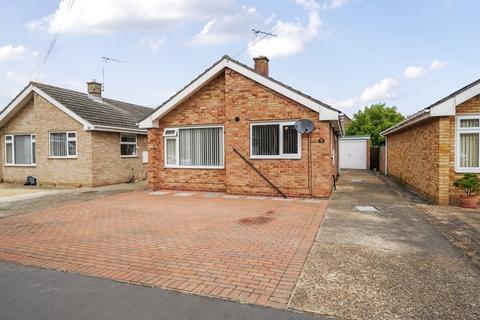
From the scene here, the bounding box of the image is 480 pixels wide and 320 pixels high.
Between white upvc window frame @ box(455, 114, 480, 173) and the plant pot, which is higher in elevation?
white upvc window frame @ box(455, 114, 480, 173)

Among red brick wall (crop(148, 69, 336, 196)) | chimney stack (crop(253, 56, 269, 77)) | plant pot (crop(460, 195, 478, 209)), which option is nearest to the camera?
plant pot (crop(460, 195, 478, 209))

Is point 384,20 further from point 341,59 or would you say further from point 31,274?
point 31,274

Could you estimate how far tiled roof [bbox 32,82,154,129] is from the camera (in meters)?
17.0

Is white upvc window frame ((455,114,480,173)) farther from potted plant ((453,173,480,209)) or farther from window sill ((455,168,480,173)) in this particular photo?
potted plant ((453,173,480,209))

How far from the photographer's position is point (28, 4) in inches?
452

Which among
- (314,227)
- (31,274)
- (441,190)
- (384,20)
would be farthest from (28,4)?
(441,190)

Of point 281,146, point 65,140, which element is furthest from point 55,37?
point 281,146

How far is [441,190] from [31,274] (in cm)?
1033

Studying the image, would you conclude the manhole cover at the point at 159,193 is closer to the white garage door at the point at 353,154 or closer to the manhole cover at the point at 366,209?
the manhole cover at the point at 366,209

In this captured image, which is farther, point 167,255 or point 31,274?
point 167,255

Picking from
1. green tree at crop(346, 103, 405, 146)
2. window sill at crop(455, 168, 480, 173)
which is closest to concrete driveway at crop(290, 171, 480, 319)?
window sill at crop(455, 168, 480, 173)

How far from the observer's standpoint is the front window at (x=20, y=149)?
60.7 ft

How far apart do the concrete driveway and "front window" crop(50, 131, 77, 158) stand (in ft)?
44.9

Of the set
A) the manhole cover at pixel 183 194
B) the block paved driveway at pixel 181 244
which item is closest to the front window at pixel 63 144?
the manhole cover at pixel 183 194
